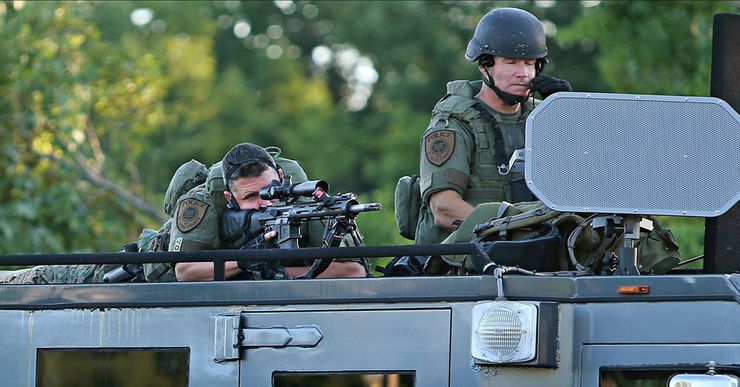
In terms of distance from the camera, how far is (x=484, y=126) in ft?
25.4

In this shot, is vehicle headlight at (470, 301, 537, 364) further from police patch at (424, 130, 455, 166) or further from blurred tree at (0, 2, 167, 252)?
blurred tree at (0, 2, 167, 252)

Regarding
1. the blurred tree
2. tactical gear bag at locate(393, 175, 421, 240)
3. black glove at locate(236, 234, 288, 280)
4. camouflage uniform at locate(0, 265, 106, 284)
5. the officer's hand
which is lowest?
black glove at locate(236, 234, 288, 280)

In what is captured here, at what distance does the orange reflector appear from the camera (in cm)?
564

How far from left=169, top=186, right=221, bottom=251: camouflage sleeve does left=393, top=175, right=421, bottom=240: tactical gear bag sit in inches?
30.7

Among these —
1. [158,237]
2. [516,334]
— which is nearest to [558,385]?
[516,334]

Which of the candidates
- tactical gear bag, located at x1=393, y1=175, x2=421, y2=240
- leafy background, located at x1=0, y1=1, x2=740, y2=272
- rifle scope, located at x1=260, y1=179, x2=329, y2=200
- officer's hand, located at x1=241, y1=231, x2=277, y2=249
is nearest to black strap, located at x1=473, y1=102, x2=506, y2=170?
tactical gear bag, located at x1=393, y1=175, x2=421, y2=240

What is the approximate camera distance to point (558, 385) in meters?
5.64

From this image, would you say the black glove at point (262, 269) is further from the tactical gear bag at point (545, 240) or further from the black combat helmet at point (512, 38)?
the black combat helmet at point (512, 38)

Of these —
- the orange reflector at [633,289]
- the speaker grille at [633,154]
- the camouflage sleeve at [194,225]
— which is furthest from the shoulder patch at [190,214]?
the orange reflector at [633,289]

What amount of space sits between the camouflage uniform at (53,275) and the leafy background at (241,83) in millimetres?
6307

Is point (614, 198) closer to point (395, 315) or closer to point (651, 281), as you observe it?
point (651, 281)

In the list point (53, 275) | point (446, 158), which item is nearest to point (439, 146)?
point (446, 158)

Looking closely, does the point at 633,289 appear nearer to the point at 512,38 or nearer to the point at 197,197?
the point at 512,38

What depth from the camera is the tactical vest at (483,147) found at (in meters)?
7.65
